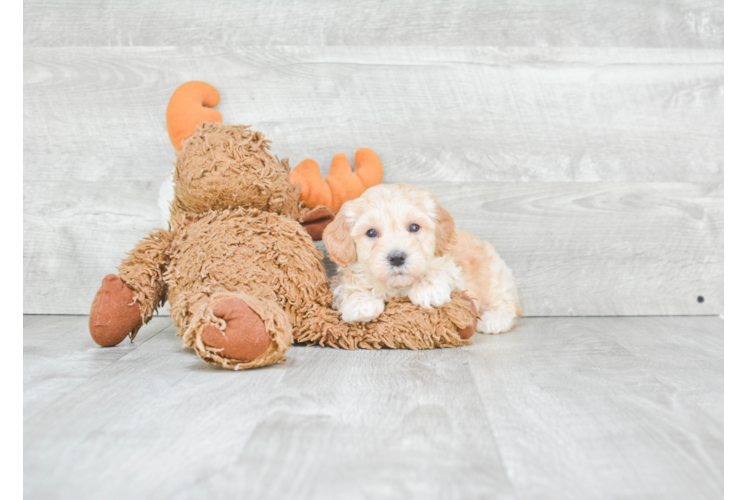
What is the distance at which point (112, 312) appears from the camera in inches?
64.0

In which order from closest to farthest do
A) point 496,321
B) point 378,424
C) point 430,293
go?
point 378,424
point 430,293
point 496,321

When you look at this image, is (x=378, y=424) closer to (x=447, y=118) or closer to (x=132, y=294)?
(x=132, y=294)

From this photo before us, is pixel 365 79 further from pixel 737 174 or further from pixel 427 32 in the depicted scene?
pixel 737 174

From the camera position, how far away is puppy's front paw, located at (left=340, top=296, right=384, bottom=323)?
65.1 inches

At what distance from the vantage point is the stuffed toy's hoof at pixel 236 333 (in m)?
1.36

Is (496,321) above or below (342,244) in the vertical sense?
below

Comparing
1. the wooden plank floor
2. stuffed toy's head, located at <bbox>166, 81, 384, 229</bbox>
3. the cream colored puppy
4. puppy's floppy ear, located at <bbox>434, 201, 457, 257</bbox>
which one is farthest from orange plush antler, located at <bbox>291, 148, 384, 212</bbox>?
the wooden plank floor

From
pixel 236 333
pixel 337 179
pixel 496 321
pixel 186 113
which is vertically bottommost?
pixel 496 321

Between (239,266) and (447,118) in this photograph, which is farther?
(447,118)

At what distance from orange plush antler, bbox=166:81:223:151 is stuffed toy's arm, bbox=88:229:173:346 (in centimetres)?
35

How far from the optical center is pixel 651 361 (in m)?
1.58

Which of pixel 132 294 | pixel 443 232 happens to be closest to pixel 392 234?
pixel 443 232

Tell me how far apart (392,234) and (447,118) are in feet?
2.39

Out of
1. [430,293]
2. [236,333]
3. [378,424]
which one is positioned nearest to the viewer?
[378,424]
